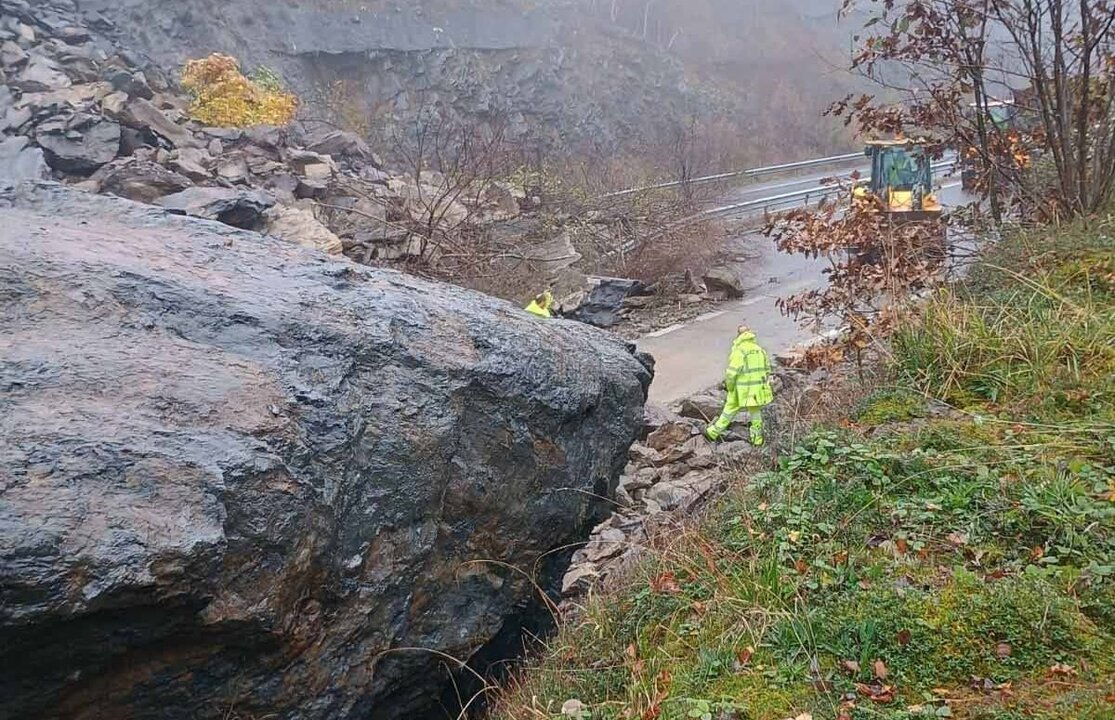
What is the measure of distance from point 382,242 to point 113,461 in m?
10.7

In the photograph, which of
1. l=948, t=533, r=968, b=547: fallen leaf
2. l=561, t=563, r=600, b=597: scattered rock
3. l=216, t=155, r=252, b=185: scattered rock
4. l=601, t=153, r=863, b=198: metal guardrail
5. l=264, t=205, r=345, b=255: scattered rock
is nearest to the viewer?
l=948, t=533, r=968, b=547: fallen leaf

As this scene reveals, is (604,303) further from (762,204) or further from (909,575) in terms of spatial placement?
(909,575)

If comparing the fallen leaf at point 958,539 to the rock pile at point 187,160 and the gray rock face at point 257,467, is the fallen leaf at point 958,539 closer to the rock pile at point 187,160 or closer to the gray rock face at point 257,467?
the gray rock face at point 257,467

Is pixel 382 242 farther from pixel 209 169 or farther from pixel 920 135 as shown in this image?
pixel 920 135

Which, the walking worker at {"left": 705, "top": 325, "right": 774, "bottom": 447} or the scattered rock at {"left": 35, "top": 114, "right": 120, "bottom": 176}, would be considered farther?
the scattered rock at {"left": 35, "top": 114, "right": 120, "bottom": 176}

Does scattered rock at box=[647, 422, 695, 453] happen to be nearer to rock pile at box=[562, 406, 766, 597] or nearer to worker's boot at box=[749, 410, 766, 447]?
rock pile at box=[562, 406, 766, 597]

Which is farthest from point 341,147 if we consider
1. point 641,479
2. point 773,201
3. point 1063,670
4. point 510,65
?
point 1063,670

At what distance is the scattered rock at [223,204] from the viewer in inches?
468

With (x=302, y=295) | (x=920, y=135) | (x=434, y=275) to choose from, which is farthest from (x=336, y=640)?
(x=434, y=275)

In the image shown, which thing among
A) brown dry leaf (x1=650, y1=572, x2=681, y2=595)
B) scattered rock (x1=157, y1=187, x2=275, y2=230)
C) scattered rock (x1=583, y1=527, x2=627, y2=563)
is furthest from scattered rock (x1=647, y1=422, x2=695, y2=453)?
scattered rock (x1=157, y1=187, x2=275, y2=230)

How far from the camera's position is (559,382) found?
182 inches

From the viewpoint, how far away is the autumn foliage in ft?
61.1

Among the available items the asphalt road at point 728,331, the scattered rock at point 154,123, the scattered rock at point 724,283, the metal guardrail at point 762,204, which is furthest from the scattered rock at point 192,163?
the scattered rock at point 724,283

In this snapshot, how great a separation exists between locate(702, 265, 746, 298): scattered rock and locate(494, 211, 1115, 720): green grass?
9631 millimetres
